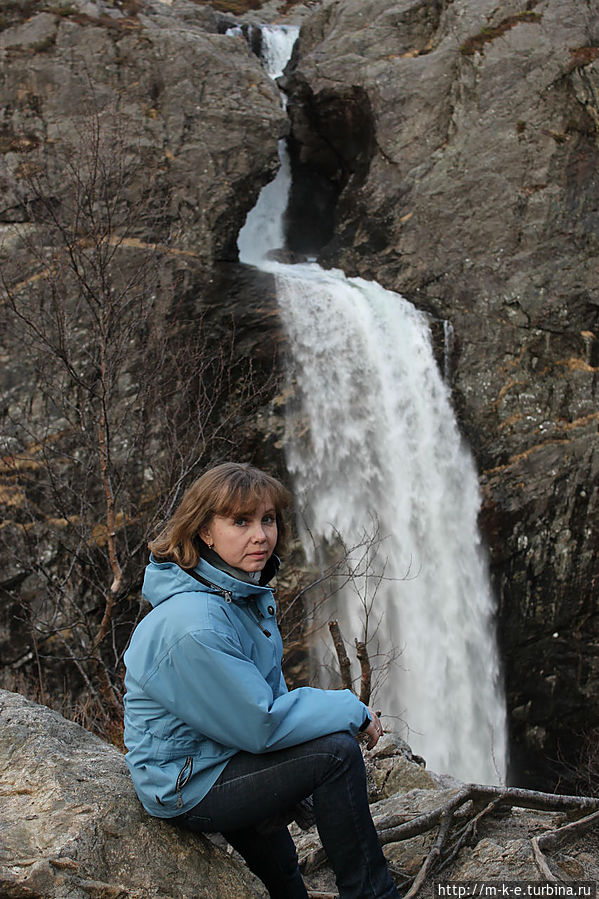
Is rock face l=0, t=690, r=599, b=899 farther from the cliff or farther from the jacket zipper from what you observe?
the cliff

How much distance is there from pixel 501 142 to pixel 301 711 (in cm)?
1394

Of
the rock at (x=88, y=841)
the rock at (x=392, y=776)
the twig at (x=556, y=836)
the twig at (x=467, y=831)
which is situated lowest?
the rock at (x=392, y=776)

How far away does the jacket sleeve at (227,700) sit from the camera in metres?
2.08

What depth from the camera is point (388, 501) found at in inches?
428

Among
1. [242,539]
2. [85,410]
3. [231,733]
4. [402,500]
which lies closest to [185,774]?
[231,733]

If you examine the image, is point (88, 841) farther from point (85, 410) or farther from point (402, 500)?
point (402, 500)

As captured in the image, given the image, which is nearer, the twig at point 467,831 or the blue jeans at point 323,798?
the blue jeans at point 323,798

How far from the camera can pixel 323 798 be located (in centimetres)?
215

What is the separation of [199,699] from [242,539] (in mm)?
598

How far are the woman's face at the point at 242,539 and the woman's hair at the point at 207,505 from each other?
3cm

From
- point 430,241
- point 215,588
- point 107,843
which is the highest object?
point 430,241

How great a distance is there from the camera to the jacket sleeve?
2076mm

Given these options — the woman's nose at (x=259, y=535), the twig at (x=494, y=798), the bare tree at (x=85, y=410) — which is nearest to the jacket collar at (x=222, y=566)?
the woman's nose at (x=259, y=535)

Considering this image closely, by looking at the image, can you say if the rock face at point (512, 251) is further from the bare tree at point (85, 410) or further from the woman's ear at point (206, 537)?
the woman's ear at point (206, 537)
